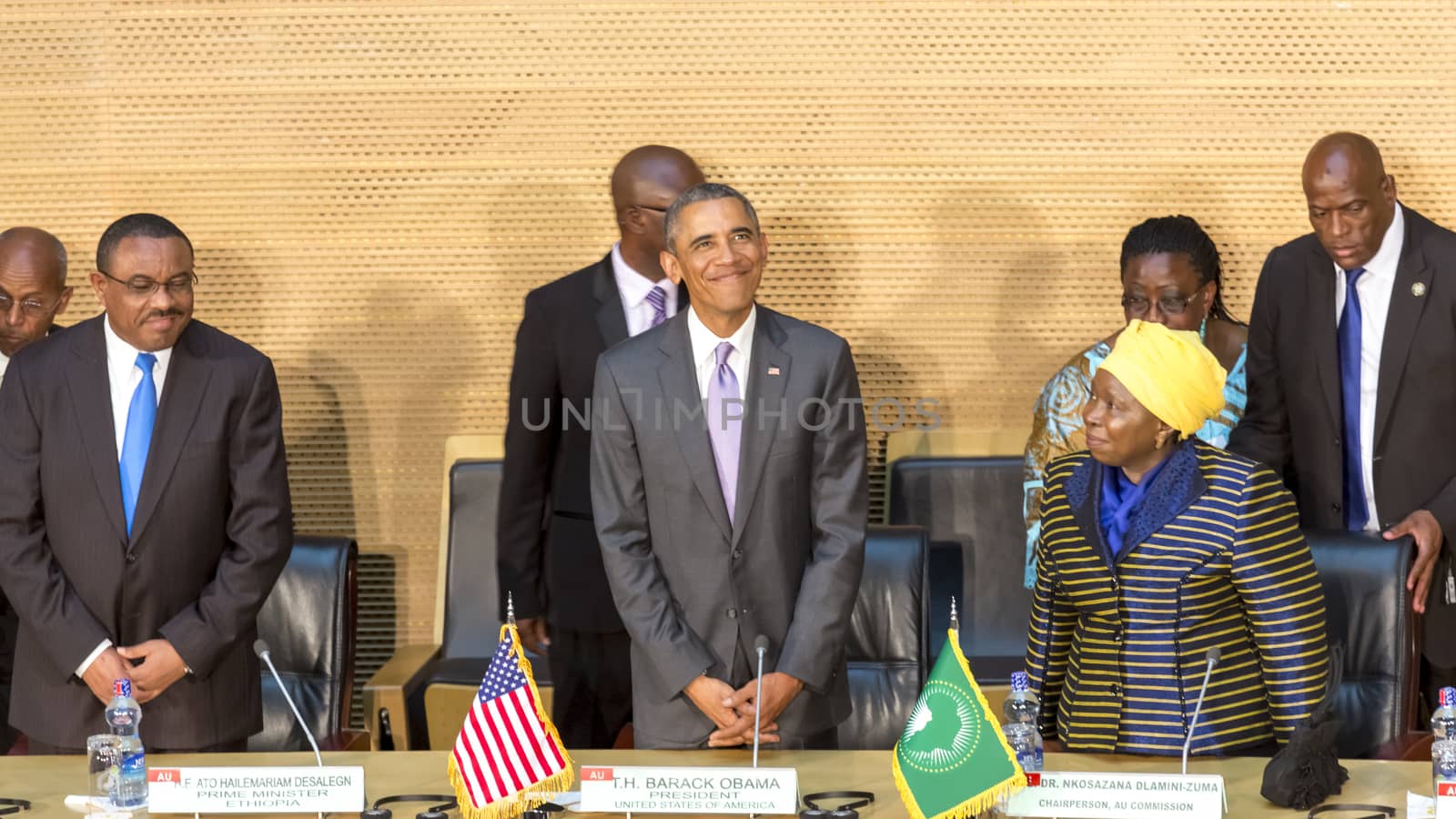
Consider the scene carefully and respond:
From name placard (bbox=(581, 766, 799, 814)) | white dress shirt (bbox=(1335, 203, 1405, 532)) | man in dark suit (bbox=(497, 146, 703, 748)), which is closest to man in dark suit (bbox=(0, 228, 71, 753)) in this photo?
man in dark suit (bbox=(497, 146, 703, 748))

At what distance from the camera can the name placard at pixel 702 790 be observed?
8.85 ft

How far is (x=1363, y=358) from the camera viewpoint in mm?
4180

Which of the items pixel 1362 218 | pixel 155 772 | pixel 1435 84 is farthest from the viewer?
pixel 1435 84

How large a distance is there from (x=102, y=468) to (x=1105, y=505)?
215 cm

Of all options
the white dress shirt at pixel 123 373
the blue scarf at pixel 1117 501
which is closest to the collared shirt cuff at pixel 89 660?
the white dress shirt at pixel 123 373

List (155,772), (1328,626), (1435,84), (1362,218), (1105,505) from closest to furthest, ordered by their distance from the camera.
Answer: (155,772)
(1105,505)
(1328,626)
(1362,218)
(1435,84)

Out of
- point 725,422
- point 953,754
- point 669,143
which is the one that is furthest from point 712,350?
point 669,143

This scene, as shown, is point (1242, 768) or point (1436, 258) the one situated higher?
point (1436, 258)

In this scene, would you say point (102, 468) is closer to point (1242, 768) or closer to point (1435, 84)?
point (1242, 768)

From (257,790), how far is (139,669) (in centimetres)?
88

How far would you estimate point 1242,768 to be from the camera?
2.92 meters

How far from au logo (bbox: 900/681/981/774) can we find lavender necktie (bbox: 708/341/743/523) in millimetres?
825

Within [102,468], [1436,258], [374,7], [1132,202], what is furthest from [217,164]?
[1436,258]

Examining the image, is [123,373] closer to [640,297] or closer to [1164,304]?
[640,297]
